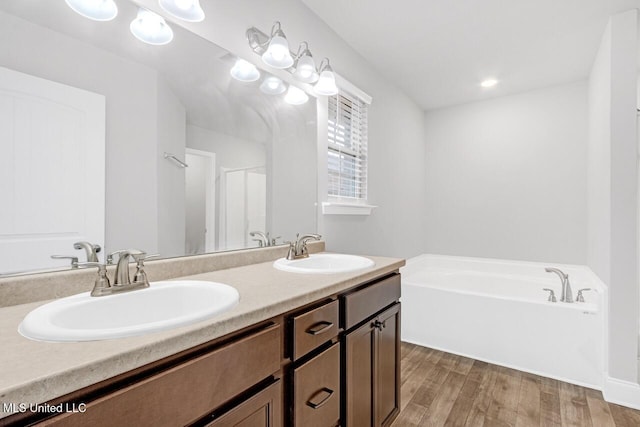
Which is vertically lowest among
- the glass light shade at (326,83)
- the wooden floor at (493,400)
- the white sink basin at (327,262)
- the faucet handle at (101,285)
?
the wooden floor at (493,400)

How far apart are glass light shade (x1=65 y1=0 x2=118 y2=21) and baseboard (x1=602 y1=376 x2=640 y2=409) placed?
325 centimetres

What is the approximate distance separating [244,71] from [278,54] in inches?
8.0

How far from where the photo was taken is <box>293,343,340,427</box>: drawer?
96 cm

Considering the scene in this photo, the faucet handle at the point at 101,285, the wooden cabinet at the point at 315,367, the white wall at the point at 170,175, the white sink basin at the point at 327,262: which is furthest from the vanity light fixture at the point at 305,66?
the faucet handle at the point at 101,285

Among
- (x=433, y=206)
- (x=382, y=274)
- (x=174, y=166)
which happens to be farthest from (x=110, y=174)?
(x=433, y=206)

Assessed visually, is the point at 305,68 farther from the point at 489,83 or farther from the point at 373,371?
the point at 489,83

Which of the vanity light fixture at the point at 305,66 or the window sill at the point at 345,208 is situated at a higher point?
the vanity light fixture at the point at 305,66

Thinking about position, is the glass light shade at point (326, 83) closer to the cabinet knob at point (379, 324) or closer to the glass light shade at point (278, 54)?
the glass light shade at point (278, 54)

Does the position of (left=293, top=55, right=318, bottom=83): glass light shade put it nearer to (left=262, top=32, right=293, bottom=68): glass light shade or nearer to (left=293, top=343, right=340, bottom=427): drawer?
(left=262, top=32, right=293, bottom=68): glass light shade

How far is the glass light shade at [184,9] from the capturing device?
122 centimetres

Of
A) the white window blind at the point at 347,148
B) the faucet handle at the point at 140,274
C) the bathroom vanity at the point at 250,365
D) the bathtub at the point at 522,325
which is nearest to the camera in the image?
the bathroom vanity at the point at 250,365

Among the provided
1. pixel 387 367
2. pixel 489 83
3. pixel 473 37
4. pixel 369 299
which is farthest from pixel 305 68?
pixel 489 83

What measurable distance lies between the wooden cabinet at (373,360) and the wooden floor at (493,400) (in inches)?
15.0

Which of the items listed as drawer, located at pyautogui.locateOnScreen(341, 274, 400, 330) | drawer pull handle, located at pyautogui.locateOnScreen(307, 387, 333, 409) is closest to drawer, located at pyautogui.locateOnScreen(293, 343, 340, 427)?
drawer pull handle, located at pyautogui.locateOnScreen(307, 387, 333, 409)
